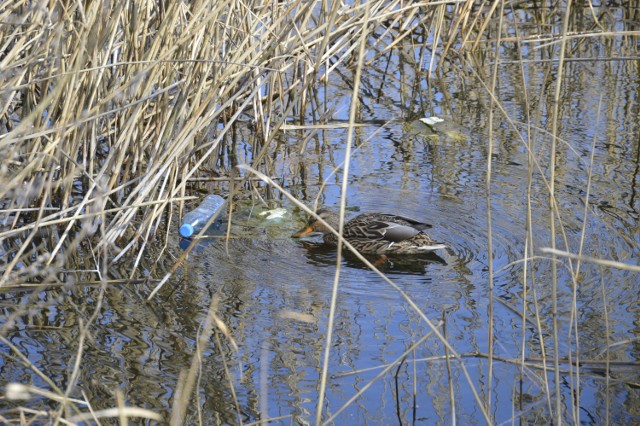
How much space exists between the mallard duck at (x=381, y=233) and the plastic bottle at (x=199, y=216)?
60cm

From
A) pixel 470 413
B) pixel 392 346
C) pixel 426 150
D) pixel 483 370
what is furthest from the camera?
pixel 426 150

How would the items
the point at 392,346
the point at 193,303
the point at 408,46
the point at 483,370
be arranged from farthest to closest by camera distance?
the point at 408,46
the point at 193,303
the point at 392,346
the point at 483,370

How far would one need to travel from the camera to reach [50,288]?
4953 mm

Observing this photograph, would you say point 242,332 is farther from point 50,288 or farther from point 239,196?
point 239,196

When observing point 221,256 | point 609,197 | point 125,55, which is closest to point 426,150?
point 609,197

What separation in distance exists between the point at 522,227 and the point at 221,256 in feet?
6.50

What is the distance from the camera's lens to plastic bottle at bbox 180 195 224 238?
5.79m

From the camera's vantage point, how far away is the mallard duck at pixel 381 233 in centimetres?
584

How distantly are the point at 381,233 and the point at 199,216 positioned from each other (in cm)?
122

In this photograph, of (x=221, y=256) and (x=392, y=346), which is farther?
(x=221, y=256)

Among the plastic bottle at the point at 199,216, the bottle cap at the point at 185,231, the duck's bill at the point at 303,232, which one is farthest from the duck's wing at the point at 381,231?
the bottle cap at the point at 185,231

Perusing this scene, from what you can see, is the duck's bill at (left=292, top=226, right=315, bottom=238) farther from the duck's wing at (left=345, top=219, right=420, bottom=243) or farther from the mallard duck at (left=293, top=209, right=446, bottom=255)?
the duck's wing at (left=345, top=219, right=420, bottom=243)

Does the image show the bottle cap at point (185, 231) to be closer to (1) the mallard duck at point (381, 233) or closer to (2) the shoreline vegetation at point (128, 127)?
(2) the shoreline vegetation at point (128, 127)

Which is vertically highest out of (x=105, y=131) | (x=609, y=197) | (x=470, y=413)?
(x=105, y=131)
